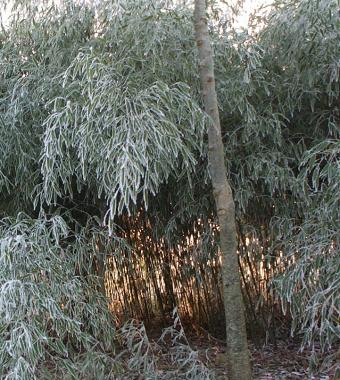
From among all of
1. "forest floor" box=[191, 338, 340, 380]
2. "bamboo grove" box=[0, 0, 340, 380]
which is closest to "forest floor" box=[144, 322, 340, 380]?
"forest floor" box=[191, 338, 340, 380]

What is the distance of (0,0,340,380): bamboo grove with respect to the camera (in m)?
2.61

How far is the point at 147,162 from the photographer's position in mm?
2516

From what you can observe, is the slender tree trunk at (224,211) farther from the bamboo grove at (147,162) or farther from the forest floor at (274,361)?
the forest floor at (274,361)

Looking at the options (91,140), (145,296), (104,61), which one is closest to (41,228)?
(91,140)

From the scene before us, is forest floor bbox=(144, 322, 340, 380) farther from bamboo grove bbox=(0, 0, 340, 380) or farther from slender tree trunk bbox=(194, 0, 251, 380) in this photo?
slender tree trunk bbox=(194, 0, 251, 380)

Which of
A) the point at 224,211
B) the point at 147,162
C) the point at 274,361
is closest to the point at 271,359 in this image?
the point at 274,361

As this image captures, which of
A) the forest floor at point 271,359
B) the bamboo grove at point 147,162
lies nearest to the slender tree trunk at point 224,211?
the bamboo grove at point 147,162

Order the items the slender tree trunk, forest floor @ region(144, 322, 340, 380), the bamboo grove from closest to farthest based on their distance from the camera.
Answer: the bamboo grove, the slender tree trunk, forest floor @ region(144, 322, 340, 380)

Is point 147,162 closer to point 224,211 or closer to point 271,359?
point 224,211

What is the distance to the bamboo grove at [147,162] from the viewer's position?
2607 mm

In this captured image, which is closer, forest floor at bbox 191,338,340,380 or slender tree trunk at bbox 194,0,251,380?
slender tree trunk at bbox 194,0,251,380

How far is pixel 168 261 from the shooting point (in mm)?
4086

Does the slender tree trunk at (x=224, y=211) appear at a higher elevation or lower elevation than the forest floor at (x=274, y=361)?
higher

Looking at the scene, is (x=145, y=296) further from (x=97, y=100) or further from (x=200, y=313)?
(x=97, y=100)
